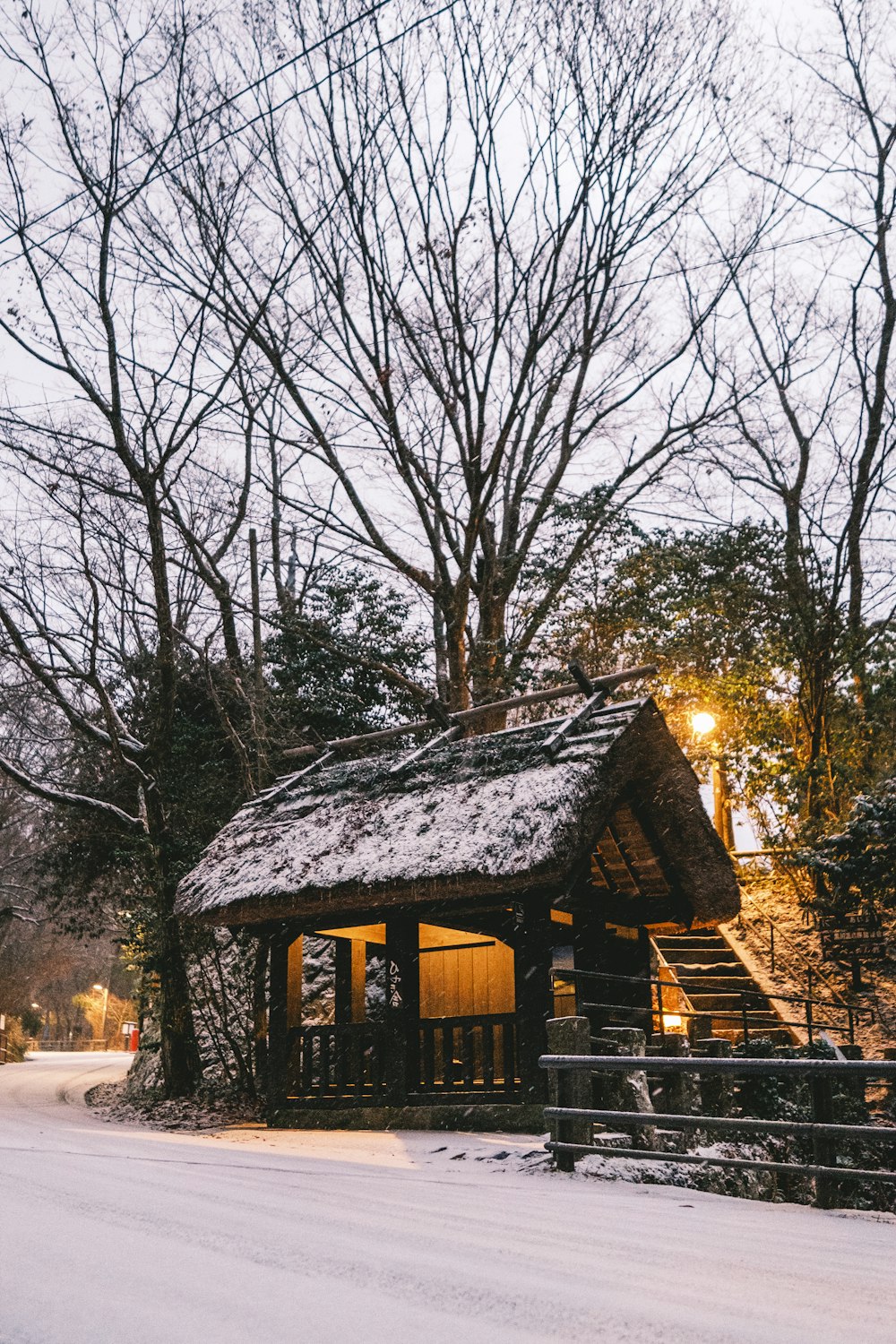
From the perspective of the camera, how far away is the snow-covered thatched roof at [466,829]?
10.2 m

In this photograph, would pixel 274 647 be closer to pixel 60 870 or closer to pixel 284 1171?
pixel 60 870

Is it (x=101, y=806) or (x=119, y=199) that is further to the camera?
(x=101, y=806)

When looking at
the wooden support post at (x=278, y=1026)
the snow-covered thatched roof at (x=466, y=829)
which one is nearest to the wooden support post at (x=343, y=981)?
the wooden support post at (x=278, y=1026)

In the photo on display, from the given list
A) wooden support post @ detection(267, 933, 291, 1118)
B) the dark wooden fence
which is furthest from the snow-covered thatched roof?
the dark wooden fence

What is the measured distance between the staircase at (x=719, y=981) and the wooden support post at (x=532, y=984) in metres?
4.88

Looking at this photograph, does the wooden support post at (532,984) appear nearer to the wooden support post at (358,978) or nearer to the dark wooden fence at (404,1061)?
the dark wooden fence at (404,1061)

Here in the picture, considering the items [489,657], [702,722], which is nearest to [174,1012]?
[489,657]

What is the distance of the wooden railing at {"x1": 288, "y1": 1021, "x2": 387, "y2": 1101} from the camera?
11.8 metres

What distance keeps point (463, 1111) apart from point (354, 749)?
8.75 m

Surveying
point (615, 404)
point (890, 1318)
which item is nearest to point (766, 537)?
point (615, 404)

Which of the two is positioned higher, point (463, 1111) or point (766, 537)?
point (766, 537)

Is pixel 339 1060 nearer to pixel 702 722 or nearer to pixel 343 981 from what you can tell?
pixel 343 981

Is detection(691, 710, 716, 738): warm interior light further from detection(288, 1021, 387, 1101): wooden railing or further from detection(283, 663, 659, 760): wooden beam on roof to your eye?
detection(288, 1021, 387, 1101): wooden railing

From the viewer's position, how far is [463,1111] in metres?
10.5
